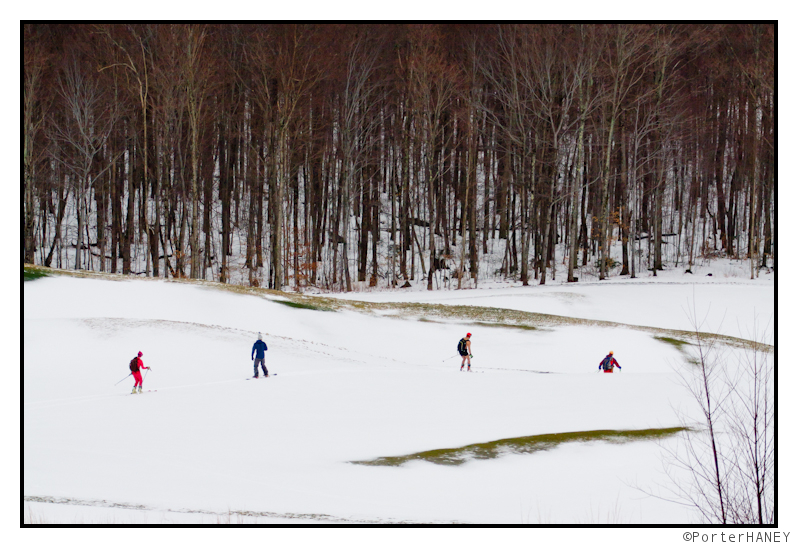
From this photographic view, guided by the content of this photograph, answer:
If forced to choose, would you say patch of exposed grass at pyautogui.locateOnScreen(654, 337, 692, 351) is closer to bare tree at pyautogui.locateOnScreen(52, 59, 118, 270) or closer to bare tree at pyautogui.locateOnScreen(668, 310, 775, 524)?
bare tree at pyautogui.locateOnScreen(668, 310, 775, 524)

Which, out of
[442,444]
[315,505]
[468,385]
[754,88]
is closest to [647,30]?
[754,88]

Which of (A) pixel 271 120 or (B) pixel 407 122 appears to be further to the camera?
(B) pixel 407 122

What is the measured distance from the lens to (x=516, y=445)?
43.3 ft

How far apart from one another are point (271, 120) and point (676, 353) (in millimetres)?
24658

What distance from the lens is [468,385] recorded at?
18.3 metres

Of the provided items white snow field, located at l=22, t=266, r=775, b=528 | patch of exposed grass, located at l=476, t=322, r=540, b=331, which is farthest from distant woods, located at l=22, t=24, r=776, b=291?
white snow field, located at l=22, t=266, r=775, b=528

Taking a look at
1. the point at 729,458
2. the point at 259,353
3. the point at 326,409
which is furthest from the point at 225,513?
the point at 729,458

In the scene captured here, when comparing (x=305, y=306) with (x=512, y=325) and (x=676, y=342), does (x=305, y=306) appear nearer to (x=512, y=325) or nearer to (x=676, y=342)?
(x=512, y=325)

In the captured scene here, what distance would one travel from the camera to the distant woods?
34719mm

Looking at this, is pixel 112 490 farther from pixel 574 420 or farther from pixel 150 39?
pixel 150 39

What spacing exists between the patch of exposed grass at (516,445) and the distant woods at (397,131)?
20.7 meters

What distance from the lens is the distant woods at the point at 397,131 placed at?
34719mm

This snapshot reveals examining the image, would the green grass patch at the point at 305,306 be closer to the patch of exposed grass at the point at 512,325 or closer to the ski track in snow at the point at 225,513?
the patch of exposed grass at the point at 512,325

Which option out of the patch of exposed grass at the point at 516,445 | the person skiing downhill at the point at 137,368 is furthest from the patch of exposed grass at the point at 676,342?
the person skiing downhill at the point at 137,368
